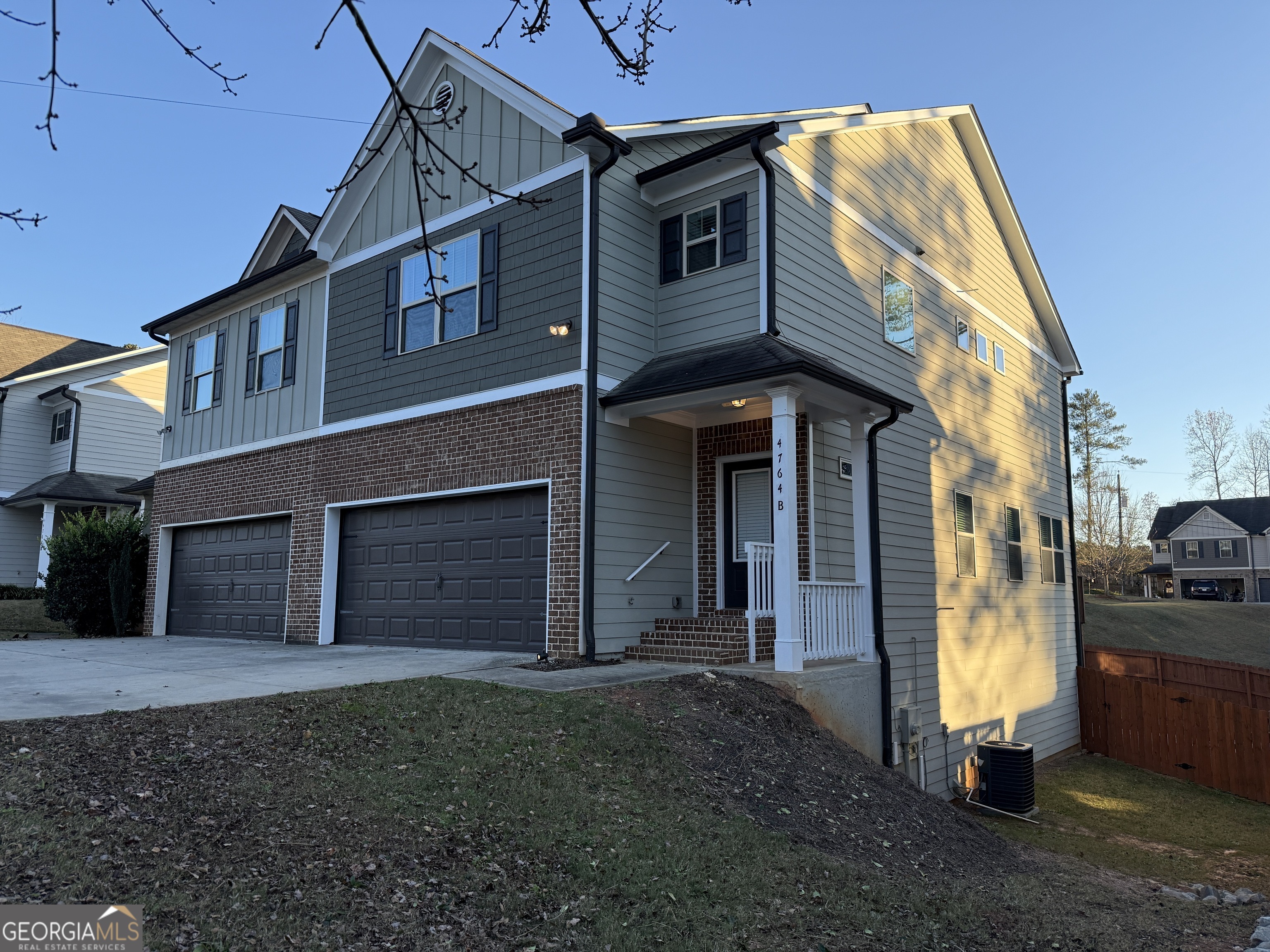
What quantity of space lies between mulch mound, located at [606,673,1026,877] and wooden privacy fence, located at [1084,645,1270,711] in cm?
988

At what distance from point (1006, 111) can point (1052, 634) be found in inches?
381

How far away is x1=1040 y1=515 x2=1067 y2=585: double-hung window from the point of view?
56.4 feet

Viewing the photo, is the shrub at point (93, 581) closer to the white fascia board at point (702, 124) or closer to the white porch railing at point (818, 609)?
the white porch railing at point (818, 609)

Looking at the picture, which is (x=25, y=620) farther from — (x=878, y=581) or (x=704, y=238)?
(x=878, y=581)

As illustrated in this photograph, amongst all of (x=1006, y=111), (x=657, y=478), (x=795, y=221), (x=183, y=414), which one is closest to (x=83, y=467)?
(x=183, y=414)

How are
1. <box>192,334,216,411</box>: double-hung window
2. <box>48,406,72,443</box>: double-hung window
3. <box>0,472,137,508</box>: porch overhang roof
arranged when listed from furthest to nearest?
1. <box>48,406,72,443</box>: double-hung window
2. <box>0,472,137,508</box>: porch overhang roof
3. <box>192,334,216,411</box>: double-hung window

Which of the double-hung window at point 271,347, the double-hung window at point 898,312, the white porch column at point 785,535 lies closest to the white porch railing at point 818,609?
the white porch column at point 785,535

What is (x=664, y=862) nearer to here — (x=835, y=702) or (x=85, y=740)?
(x=85, y=740)

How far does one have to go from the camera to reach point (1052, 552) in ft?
58.0

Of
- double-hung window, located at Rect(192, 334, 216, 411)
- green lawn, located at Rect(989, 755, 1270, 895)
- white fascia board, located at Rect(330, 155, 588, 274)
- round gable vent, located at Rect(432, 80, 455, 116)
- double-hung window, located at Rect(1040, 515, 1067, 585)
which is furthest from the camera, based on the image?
double-hung window, located at Rect(1040, 515, 1067, 585)

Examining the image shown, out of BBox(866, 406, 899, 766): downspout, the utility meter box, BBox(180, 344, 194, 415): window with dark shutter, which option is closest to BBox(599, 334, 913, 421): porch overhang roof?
BBox(866, 406, 899, 766): downspout

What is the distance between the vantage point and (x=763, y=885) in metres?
4.78

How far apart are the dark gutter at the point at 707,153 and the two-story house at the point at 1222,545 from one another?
178 feet

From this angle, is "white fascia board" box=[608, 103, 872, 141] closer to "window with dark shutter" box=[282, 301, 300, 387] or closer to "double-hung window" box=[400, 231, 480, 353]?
"double-hung window" box=[400, 231, 480, 353]
